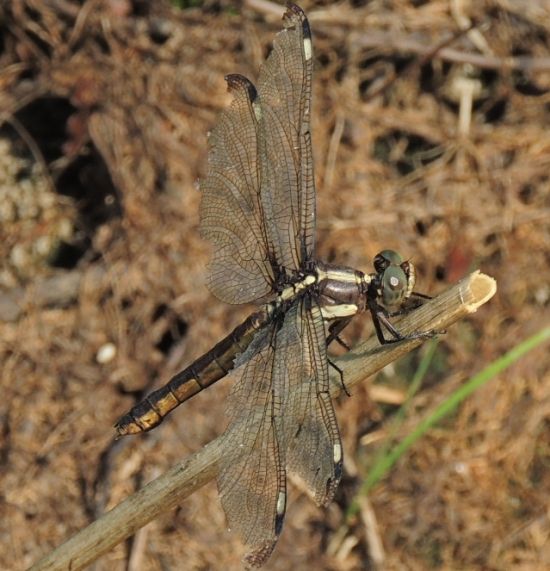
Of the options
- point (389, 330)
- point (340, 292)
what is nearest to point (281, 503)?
point (389, 330)

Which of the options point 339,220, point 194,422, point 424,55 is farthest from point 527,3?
point 194,422

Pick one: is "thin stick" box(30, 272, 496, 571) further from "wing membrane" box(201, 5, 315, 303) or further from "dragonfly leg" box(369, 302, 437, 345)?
"wing membrane" box(201, 5, 315, 303)

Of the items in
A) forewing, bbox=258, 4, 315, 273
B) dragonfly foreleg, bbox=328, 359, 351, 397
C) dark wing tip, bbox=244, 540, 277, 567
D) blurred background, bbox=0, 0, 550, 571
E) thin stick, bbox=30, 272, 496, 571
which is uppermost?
forewing, bbox=258, 4, 315, 273

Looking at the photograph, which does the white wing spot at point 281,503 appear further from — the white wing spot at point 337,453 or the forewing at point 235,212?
the forewing at point 235,212

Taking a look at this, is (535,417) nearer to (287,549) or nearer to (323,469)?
(287,549)

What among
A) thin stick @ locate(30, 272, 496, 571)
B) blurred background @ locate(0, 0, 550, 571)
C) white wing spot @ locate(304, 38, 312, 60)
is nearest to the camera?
thin stick @ locate(30, 272, 496, 571)

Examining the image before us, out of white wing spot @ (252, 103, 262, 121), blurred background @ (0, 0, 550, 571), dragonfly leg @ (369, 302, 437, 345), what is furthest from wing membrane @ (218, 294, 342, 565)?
blurred background @ (0, 0, 550, 571)

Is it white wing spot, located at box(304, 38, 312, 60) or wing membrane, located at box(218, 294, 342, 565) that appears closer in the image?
wing membrane, located at box(218, 294, 342, 565)
